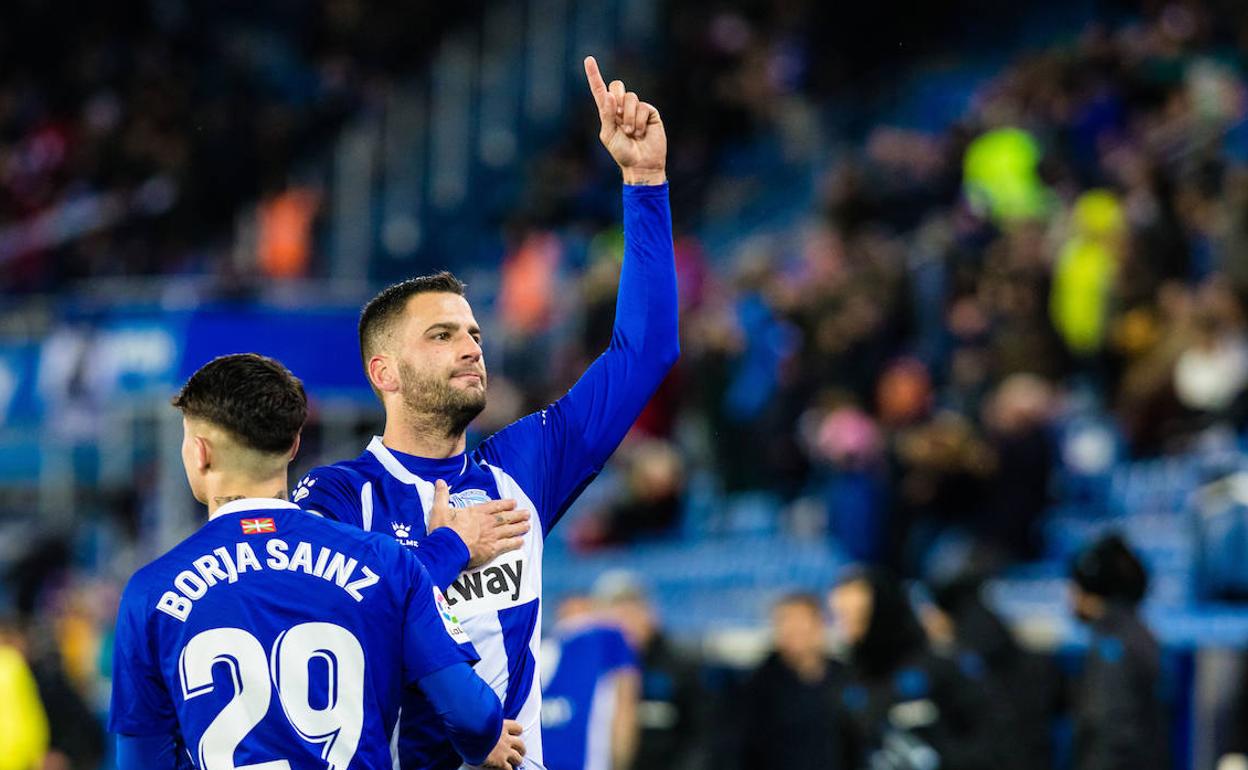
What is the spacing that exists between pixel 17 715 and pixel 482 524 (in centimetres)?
936

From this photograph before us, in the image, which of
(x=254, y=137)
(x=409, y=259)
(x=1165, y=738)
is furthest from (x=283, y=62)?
(x=1165, y=738)

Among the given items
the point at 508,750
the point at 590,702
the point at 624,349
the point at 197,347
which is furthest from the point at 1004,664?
the point at 197,347

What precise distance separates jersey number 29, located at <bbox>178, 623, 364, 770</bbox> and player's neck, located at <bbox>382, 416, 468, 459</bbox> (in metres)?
0.68

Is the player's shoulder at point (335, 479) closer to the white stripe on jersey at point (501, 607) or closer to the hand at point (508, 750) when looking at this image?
the white stripe on jersey at point (501, 607)

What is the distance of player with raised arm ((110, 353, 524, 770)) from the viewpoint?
4336mm

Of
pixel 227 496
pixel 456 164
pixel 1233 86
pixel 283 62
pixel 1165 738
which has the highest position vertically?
pixel 283 62

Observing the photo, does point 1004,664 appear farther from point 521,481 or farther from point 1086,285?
point 1086,285

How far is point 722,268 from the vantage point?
19562 mm

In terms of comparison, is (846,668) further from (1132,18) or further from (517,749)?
(1132,18)

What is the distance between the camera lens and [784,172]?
802 inches

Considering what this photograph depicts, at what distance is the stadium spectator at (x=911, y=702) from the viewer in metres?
8.09

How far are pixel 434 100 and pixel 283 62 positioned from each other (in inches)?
147

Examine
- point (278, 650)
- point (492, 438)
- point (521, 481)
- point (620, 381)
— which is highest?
point (620, 381)

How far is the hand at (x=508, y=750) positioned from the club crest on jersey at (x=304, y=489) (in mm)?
683
